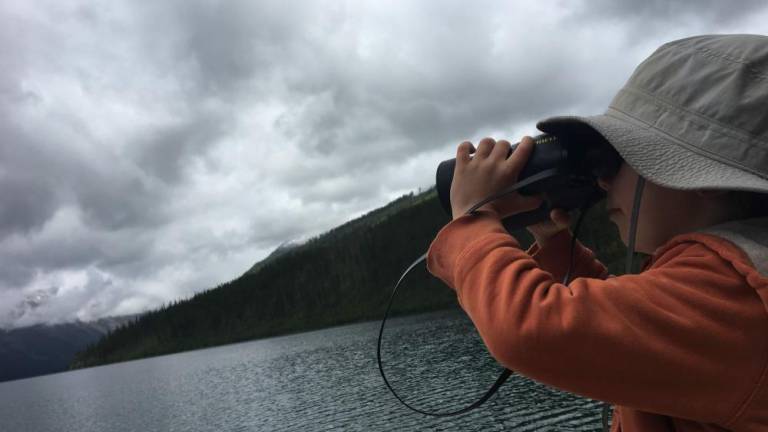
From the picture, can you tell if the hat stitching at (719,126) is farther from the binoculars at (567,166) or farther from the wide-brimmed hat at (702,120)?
the binoculars at (567,166)

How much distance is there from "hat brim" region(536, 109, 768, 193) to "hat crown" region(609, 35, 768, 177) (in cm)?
2

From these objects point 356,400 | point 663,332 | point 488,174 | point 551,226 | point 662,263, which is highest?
point 488,174

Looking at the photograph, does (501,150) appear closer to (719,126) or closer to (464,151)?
(464,151)

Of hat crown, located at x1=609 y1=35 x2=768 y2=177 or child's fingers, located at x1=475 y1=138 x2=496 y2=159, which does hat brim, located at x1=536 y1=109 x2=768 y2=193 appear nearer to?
hat crown, located at x1=609 y1=35 x2=768 y2=177

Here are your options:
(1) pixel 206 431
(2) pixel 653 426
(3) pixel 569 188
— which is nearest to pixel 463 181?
(3) pixel 569 188

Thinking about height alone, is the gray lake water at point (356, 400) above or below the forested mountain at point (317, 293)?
below

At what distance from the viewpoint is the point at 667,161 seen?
1.07 meters

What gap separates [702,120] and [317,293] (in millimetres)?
143619

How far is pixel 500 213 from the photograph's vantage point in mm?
1212

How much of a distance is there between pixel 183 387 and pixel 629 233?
6567cm

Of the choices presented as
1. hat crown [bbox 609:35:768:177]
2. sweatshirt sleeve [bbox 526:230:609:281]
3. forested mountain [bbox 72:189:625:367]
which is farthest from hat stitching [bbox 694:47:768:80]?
forested mountain [bbox 72:189:625:367]

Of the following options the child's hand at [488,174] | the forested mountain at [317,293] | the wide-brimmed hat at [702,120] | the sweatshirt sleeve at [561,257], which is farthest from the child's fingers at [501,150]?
the forested mountain at [317,293]

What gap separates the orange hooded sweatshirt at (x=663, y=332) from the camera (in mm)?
915

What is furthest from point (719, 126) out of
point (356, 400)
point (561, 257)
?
point (356, 400)
